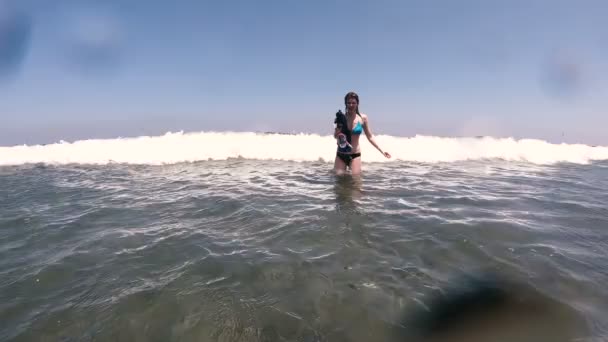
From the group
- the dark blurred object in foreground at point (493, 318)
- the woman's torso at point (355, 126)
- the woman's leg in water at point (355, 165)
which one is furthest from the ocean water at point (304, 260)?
the woman's torso at point (355, 126)

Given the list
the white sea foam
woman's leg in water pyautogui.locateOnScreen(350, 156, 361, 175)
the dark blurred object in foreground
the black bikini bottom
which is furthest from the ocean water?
the white sea foam

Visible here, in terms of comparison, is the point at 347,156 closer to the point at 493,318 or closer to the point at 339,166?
the point at 339,166

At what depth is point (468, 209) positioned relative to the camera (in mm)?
5910

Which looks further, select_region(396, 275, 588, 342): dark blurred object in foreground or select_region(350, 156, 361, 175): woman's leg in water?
select_region(350, 156, 361, 175): woman's leg in water

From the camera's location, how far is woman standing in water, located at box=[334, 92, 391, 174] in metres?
8.38

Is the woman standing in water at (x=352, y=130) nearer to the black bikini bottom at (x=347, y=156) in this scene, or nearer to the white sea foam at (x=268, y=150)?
the black bikini bottom at (x=347, y=156)

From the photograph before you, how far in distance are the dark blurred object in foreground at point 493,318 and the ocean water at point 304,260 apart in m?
0.01

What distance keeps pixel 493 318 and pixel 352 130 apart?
642 centimetres

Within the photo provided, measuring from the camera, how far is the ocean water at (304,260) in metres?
2.71

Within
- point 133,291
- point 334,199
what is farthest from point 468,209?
point 133,291

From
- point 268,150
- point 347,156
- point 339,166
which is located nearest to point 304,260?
point 347,156

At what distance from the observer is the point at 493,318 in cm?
275

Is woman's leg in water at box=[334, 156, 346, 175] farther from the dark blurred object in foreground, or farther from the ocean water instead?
the dark blurred object in foreground

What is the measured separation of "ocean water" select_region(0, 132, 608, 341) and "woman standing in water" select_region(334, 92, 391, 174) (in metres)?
0.66
